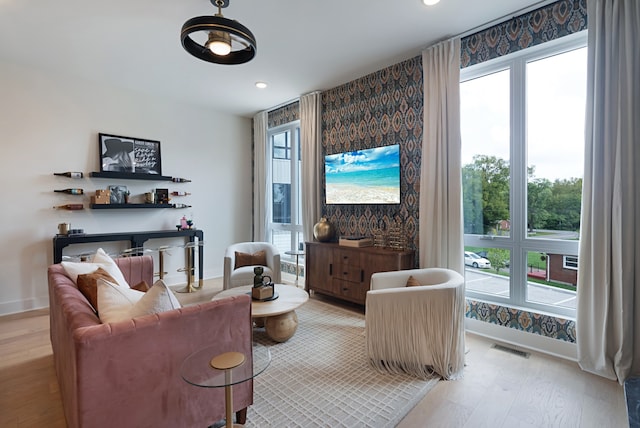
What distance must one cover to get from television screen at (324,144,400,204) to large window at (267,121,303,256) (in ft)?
3.06

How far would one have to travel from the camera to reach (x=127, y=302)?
1614 millimetres

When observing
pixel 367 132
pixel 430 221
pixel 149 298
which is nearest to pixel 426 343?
pixel 430 221

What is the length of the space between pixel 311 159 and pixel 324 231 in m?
1.10

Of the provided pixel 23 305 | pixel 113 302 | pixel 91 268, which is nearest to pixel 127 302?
pixel 113 302

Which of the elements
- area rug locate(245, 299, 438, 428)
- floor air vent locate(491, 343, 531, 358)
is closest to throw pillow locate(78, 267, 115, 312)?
area rug locate(245, 299, 438, 428)

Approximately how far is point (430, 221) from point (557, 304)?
4.08ft

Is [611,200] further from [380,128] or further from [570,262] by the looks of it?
[380,128]

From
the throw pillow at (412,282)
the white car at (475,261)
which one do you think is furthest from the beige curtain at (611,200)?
the throw pillow at (412,282)

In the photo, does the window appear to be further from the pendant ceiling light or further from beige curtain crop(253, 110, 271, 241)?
beige curtain crop(253, 110, 271, 241)

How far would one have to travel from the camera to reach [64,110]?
396 cm

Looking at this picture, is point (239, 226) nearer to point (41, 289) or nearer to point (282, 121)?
point (282, 121)

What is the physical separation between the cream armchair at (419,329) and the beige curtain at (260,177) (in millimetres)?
3462

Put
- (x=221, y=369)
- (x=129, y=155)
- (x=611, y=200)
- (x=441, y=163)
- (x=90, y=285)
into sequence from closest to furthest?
(x=221, y=369) < (x=90, y=285) < (x=611, y=200) < (x=441, y=163) < (x=129, y=155)

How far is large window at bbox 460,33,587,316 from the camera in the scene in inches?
102
